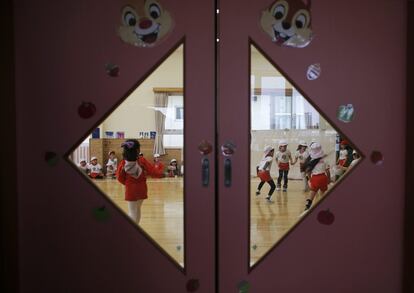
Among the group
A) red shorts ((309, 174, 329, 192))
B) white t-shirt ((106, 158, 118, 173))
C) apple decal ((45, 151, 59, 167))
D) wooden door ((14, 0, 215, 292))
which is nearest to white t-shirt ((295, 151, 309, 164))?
red shorts ((309, 174, 329, 192))

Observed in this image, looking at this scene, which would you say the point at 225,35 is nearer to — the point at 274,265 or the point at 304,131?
the point at 304,131

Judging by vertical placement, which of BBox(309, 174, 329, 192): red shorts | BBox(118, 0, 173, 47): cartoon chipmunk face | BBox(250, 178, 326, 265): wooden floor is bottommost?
BBox(250, 178, 326, 265): wooden floor

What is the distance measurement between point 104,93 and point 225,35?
68 cm

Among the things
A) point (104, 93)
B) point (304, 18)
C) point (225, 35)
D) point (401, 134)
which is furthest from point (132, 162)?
point (401, 134)

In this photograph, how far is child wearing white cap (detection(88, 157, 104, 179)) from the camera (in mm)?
1854

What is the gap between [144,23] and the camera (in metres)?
1.81

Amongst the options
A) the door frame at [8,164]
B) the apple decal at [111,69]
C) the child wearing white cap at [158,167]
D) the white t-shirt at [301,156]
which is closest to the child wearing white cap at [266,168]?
the white t-shirt at [301,156]

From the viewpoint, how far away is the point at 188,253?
6.10 feet

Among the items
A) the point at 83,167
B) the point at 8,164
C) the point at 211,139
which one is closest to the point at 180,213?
the point at 211,139

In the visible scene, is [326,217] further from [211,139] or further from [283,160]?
[211,139]

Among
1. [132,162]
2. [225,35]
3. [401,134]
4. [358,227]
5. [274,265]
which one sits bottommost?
[274,265]

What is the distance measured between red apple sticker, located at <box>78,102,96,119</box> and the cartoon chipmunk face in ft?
1.21

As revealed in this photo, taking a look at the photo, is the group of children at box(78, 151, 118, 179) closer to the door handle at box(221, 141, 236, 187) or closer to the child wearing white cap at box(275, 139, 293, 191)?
the door handle at box(221, 141, 236, 187)

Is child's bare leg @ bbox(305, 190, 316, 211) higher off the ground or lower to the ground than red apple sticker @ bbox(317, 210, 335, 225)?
higher
